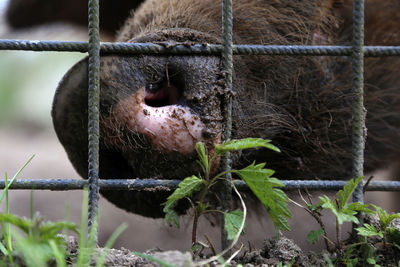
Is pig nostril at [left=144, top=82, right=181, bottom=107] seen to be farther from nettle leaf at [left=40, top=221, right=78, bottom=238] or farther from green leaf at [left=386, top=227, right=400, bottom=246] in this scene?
green leaf at [left=386, top=227, right=400, bottom=246]

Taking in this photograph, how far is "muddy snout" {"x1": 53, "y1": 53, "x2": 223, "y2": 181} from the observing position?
1408 millimetres

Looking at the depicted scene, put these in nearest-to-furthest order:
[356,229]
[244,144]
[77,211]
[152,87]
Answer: [244,144] → [356,229] → [152,87] → [77,211]

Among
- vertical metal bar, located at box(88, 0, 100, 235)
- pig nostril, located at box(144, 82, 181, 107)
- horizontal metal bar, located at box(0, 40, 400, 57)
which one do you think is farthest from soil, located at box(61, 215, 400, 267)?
horizontal metal bar, located at box(0, 40, 400, 57)

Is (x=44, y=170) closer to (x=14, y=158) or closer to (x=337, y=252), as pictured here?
(x=14, y=158)

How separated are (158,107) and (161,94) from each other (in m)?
0.06

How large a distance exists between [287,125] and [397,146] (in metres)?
0.79

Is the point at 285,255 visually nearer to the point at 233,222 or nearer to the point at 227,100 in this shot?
the point at 233,222

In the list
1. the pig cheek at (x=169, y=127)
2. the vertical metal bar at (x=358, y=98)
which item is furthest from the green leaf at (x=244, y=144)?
the vertical metal bar at (x=358, y=98)

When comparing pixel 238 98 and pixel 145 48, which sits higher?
pixel 145 48

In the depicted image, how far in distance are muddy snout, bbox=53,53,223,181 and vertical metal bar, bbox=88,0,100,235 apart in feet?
0.16

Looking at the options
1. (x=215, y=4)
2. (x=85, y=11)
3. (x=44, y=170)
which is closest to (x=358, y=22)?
(x=215, y=4)

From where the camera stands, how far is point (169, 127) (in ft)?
4.58

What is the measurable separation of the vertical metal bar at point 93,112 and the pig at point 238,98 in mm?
51

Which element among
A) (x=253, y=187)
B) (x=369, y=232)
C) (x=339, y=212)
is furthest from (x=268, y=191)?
(x=369, y=232)
